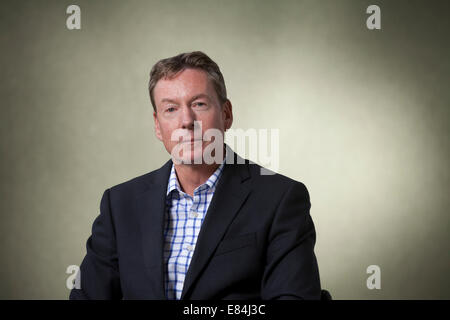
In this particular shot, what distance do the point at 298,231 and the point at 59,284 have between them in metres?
2.63

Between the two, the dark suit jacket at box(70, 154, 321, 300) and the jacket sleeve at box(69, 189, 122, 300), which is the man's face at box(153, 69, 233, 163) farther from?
the jacket sleeve at box(69, 189, 122, 300)

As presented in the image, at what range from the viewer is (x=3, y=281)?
3883mm

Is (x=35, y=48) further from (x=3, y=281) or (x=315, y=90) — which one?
(x=315, y=90)

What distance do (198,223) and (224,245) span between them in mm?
162

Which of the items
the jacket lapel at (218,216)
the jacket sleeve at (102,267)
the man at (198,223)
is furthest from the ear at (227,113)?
the jacket sleeve at (102,267)

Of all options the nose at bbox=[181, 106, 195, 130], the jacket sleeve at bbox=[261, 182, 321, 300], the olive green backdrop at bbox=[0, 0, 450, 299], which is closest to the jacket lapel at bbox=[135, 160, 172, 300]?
the nose at bbox=[181, 106, 195, 130]

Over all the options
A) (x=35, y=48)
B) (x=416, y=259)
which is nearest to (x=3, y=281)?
(x=35, y=48)

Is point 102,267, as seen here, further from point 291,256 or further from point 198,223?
point 291,256

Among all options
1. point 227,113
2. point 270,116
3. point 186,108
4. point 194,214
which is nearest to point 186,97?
point 186,108

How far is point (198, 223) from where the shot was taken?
6.47 ft

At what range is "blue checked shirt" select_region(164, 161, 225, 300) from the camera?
75.4 inches

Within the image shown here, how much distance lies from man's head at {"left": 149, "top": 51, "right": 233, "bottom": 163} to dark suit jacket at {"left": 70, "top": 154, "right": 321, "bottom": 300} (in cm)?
21

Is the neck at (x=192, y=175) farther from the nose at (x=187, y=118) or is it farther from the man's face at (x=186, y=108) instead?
the nose at (x=187, y=118)
